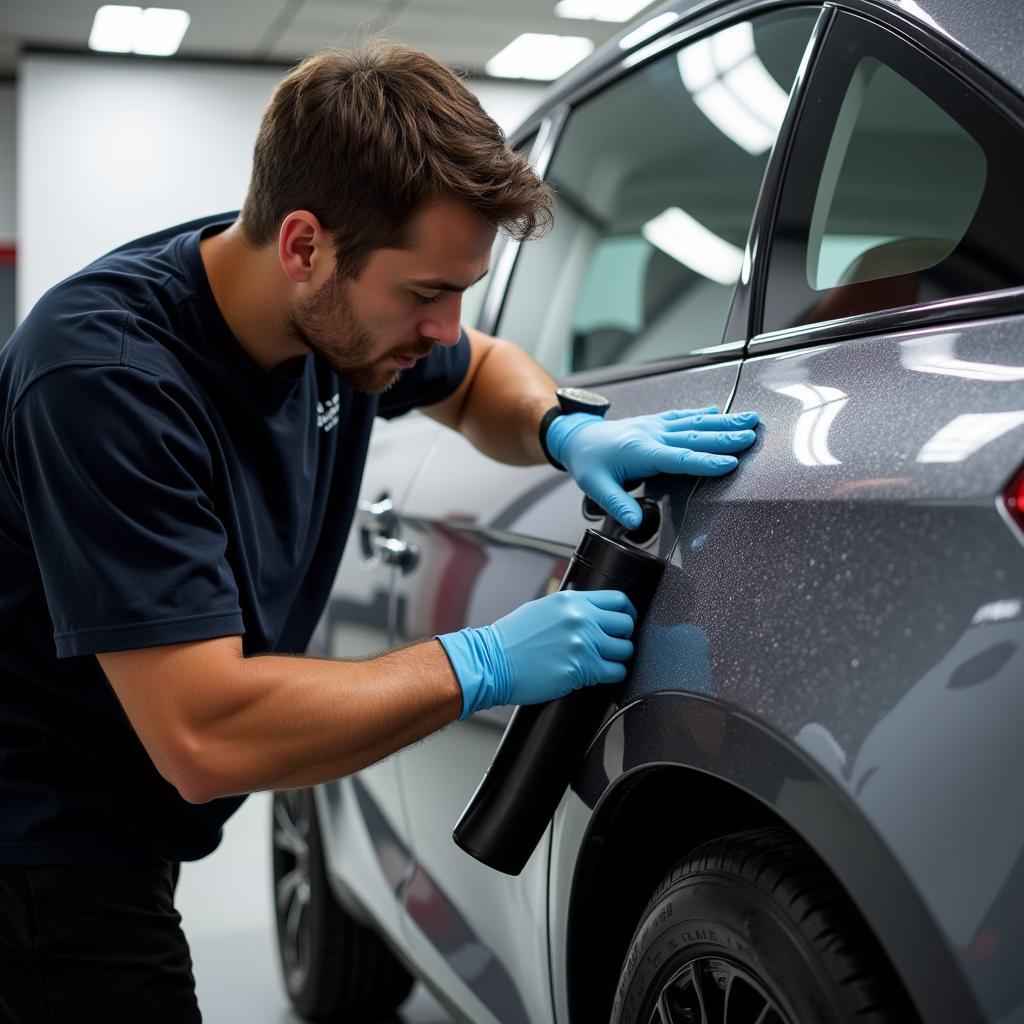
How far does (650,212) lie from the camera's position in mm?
2357

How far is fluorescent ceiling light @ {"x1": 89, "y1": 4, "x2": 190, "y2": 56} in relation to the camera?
733 centimetres

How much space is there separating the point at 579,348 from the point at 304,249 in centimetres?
91

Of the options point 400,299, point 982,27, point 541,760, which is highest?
point 982,27

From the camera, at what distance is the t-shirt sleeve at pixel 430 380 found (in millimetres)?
1823

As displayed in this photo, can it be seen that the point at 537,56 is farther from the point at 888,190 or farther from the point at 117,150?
the point at 888,190

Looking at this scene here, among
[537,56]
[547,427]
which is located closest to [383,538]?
[547,427]

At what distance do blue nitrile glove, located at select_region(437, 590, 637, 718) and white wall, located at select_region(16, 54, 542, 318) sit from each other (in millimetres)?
7342

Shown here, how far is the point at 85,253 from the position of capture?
822 cm

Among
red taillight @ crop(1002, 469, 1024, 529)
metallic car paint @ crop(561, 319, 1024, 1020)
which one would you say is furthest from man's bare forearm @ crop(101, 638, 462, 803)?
red taillight @ crop(1002, 469, 1024, 529)

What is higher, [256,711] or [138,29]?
[138,29]

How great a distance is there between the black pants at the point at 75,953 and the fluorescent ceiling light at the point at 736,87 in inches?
44.7

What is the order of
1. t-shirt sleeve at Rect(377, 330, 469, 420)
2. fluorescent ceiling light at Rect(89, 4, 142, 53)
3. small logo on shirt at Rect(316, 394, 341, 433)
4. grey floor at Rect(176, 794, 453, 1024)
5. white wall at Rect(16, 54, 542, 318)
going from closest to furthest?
small logo on shirt at Rect(316, 394, 341, 433)
t-shirt sleeve at Rect(377, 330, 469, 420)
grey floor at Rect(176, 794, 453, 1024)
fluorescent ceiling light at Rect(89, 4, 142, 53)
white wall at Rect(16, 54, 542, 318)

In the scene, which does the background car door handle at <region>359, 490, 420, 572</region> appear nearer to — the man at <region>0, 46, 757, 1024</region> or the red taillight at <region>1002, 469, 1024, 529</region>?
the man at <region>0, 46, 757, 1024</region>

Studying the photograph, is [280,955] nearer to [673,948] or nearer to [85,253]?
[673,948]
